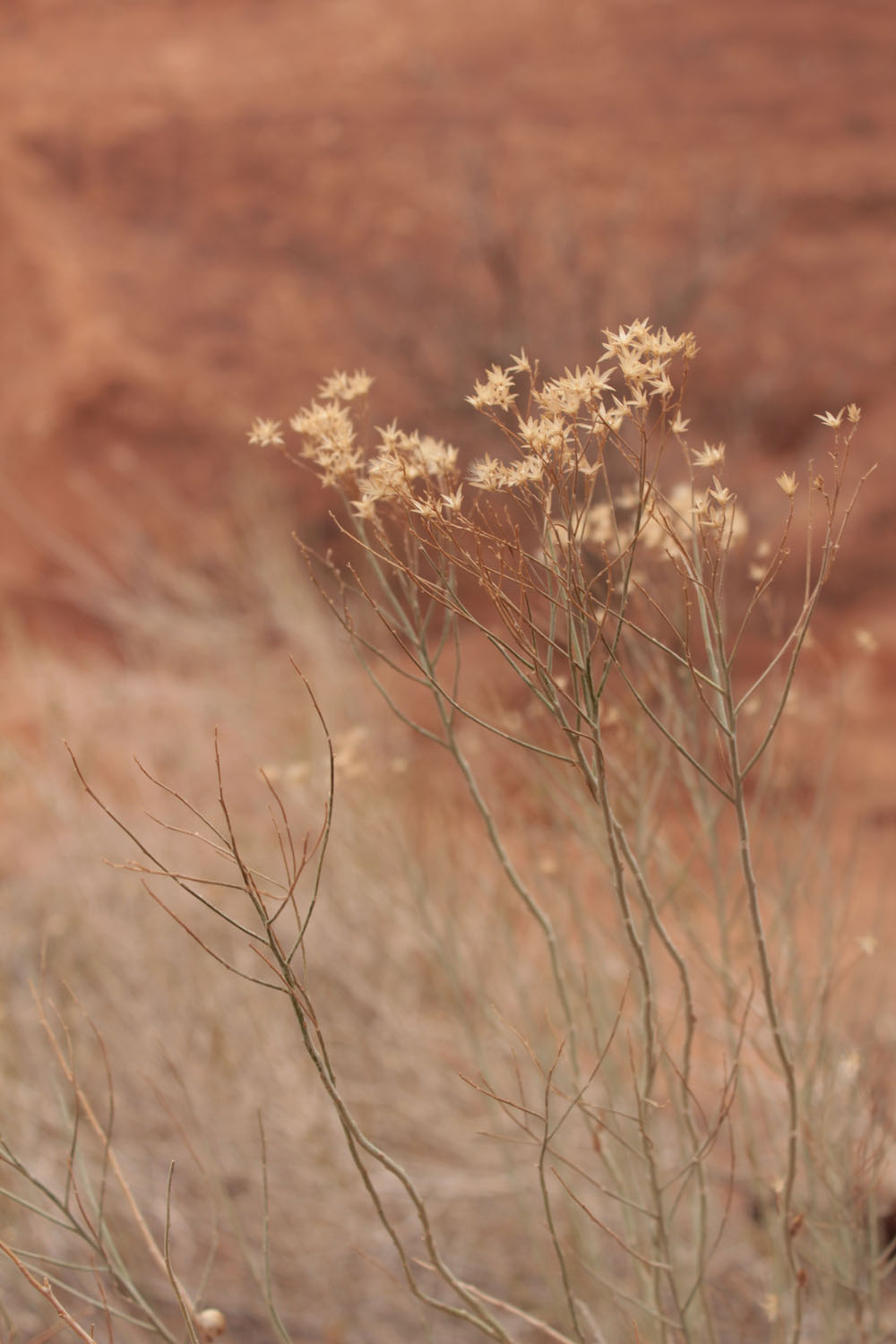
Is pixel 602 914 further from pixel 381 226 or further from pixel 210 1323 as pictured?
pixel 381 226

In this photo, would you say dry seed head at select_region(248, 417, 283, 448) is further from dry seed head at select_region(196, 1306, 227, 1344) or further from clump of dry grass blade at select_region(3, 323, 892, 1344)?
dry seed head at select_region(196, 1306, 227, 1344)

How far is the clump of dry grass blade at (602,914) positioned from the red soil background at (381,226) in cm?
288

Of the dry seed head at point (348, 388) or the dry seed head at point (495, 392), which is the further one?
the dry seed head at point (348, 388)

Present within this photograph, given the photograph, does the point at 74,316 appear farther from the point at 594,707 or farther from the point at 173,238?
the point at 594,707

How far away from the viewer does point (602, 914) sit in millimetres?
3711

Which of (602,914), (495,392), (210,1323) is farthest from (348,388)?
(602,914)

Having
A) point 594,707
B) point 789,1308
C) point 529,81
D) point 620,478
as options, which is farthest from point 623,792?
point 529,81

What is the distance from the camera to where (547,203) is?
5.96 meters

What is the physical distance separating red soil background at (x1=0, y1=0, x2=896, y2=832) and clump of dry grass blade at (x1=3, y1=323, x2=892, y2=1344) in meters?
2.88

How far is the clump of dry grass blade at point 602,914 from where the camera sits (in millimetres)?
1010

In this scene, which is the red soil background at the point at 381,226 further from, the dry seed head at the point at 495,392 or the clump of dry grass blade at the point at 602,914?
the dry seed head at the point at 495,392

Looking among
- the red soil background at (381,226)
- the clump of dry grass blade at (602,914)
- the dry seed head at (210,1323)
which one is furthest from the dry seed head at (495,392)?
the red soil background at (381,226)

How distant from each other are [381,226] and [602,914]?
413 cm

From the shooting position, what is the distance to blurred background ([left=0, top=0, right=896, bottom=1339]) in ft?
18.0
